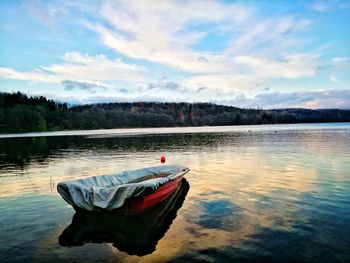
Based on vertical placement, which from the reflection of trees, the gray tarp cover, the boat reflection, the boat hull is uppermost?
the gray tarp cover

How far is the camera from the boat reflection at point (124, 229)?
1213 centimetres

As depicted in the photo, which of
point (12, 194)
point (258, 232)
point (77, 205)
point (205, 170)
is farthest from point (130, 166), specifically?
point (258, 232)

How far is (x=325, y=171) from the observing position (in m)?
26.6

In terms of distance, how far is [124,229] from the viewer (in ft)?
45.1

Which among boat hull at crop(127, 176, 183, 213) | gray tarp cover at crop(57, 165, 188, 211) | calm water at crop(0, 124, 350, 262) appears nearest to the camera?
calm water at crop(0, 124, 350, 262)

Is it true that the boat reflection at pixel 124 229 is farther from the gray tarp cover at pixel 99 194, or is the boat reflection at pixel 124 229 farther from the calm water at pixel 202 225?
the gray tarp cover at pixel 99 194

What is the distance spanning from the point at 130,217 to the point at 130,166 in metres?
18.4

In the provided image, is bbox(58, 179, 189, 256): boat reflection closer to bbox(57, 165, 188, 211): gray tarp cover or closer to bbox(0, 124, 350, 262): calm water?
bbox(0, 124, 350, 262): calm water

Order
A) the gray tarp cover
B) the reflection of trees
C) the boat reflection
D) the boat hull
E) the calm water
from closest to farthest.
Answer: the calm water → the boat reflection → the gray tarp cover → the boat hull → the reflection of trees

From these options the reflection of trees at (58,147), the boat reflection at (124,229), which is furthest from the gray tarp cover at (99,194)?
the reflection of trees at (58,147)

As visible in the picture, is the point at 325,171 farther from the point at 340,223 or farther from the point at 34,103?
the point at 34,103

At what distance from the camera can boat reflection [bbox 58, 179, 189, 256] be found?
12129 millimetres

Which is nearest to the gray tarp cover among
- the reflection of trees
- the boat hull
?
the boat hull

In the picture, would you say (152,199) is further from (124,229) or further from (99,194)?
(99,194)
